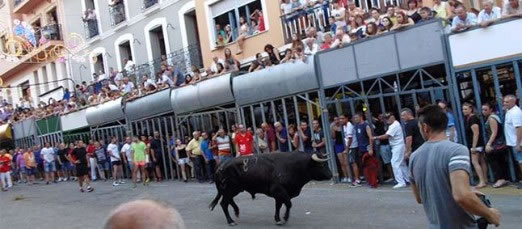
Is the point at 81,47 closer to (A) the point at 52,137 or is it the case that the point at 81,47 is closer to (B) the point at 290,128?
(A) the point at 52,137

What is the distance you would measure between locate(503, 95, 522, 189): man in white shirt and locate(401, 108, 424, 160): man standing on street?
173cm

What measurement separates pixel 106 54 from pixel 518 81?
21.6 meters

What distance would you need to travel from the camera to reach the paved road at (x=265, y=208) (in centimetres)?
984

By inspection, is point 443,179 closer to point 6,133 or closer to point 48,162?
point 48,162

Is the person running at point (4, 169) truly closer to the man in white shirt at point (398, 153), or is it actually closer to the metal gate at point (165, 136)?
the metal gate at point (165, 136)

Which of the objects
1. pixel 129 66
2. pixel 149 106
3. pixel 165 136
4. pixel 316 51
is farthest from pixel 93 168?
pixel 316 51

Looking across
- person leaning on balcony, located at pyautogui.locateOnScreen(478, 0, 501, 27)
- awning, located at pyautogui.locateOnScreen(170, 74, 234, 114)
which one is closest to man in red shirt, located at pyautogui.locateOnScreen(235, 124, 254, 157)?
awning, located at pyautogui.locateOnScreen(170, 74, 234, 114)

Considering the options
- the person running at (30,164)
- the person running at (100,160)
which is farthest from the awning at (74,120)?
the person running at (100,160)

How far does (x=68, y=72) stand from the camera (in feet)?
108

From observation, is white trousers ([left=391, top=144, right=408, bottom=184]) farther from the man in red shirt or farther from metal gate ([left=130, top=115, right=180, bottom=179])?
metal gate ([left=130, top=115, right=180, bottom=179])

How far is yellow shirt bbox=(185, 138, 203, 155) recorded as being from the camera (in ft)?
63.1

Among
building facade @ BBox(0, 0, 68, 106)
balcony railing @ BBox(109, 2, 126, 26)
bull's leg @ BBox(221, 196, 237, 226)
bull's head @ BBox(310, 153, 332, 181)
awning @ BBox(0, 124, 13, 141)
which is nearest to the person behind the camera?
bull's head @ BBox(310, 153, 332, 181)

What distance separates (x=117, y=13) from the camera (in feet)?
90.6

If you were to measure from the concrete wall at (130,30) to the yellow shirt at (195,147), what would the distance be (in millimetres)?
5753
